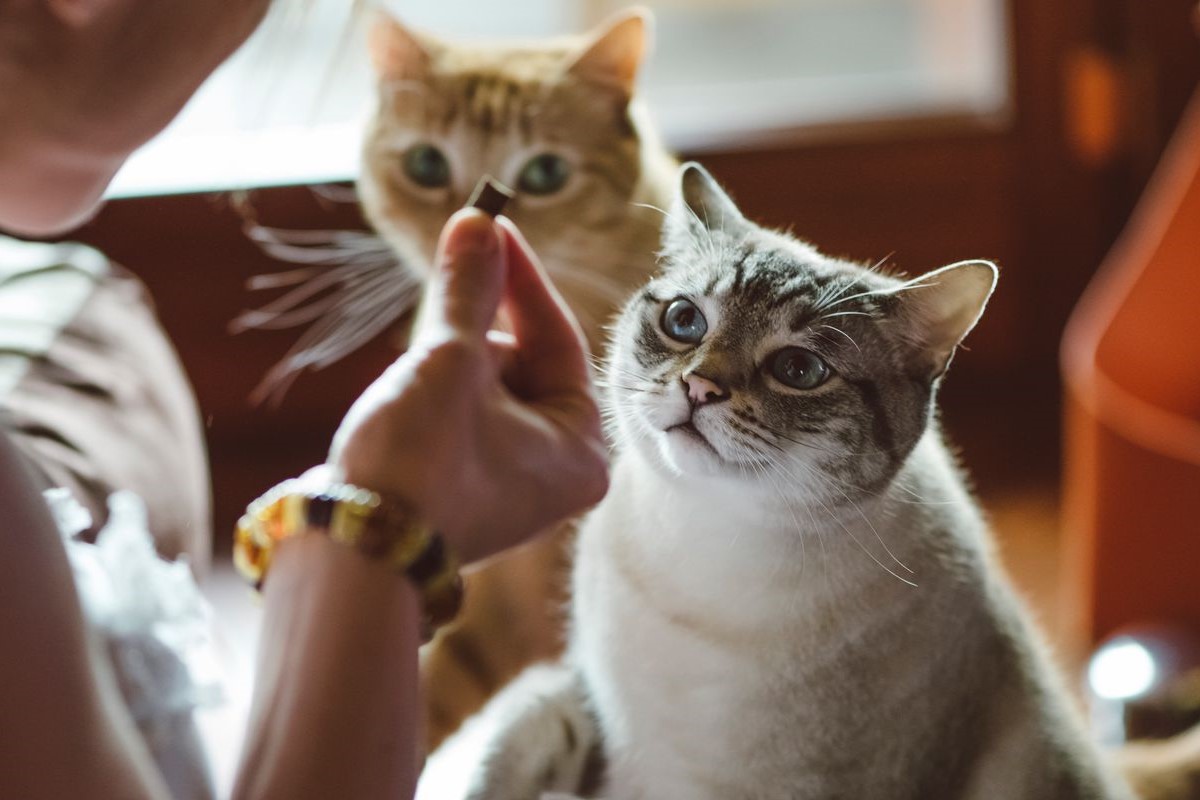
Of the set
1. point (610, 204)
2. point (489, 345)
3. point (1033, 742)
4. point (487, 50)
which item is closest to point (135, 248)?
point (487, 50)

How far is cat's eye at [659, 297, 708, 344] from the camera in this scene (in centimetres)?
75

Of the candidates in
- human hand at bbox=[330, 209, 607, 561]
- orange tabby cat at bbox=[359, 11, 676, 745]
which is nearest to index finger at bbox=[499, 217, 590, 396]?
human hand at bbox=[330, 209, 607, 561]

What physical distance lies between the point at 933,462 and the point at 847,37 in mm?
852

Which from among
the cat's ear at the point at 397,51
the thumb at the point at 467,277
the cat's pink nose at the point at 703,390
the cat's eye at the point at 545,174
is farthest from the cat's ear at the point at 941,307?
the cat's ear at the point at 397,51

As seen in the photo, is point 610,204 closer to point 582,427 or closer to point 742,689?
point 582,427

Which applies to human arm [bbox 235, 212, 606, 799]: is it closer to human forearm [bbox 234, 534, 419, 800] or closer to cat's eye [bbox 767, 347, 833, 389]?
human forearm [bbox 234, 534, 419, 800]

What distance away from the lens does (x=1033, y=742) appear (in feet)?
2.44

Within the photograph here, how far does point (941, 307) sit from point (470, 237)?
0.27 meters

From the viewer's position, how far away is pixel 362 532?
1.99 ft

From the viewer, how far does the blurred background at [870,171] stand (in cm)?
100

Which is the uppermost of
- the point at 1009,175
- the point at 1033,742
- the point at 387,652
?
the point at 1009,175

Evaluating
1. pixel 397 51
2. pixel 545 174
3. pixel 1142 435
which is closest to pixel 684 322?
pixel 545 174

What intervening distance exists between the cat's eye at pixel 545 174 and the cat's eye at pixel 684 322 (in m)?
0.26

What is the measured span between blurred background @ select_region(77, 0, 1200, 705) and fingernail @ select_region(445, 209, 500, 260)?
189 millimetres
